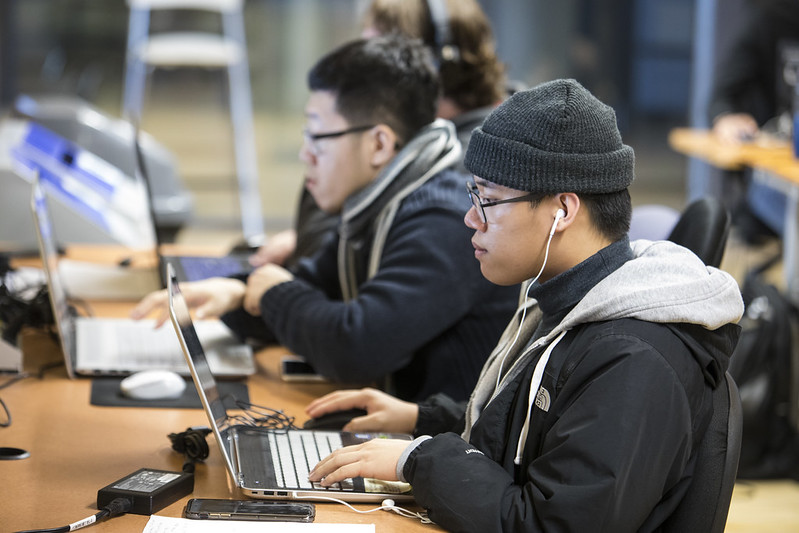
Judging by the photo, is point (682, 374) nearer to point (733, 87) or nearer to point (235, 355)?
point (235, 355)

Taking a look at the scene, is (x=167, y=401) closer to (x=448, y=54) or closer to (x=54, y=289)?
(x=54, y=289)

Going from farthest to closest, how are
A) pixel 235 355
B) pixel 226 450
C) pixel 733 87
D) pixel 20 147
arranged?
pixel 733 87
pixel 20 147
pixel 235 355
pixel 226 450

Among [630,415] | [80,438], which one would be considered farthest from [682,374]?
[80,438]

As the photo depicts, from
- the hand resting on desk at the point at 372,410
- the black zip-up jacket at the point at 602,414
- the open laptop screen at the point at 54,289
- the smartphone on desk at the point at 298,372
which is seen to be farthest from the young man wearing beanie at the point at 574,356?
the open laptop screen at the point at 54,289

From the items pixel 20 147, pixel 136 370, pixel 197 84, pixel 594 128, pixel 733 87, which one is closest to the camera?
pixel 594 128

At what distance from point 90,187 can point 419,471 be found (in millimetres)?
2053

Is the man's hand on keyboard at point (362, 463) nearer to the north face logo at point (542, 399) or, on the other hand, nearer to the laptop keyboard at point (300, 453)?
the laptop keyboard at point (300, 453)

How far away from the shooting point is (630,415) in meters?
1.05

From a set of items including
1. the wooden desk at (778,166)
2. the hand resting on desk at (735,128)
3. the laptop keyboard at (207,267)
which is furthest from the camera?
the hand resting on desk at (735,128)

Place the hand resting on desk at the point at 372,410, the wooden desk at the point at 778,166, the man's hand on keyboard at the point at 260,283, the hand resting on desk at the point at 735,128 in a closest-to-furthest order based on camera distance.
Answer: the hand resting on desk at the point at 372,410 → the man's hand on keyboard at the point at 260,283 → the wooden desk at the point at 778,166 → the hand resting on desk at the point at 735,128

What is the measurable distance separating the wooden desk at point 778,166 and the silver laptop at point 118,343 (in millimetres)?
2199

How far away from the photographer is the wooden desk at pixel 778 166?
12.3 feet

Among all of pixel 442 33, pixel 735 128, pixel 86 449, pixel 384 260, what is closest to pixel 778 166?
pixel 735 128

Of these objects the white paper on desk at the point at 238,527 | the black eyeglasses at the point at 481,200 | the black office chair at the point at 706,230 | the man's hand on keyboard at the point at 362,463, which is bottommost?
the white paper on desk at the point at 238,527
